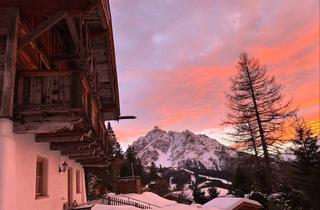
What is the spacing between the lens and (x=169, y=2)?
721 inches

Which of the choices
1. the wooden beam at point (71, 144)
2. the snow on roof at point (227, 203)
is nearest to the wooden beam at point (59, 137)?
the wooden beam at point (71, 144)

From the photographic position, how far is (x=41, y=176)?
1072 cm

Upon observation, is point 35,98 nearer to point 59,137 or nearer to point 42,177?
point 59,137

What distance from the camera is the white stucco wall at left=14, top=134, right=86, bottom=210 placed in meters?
8.38

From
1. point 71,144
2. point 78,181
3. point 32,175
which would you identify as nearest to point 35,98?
point 32,175

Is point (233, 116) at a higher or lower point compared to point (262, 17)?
lower

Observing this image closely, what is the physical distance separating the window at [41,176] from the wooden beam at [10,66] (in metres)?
4.63

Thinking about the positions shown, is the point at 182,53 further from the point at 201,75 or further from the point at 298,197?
the point at 298,197

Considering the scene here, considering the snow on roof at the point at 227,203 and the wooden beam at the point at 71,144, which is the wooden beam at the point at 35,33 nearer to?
the wooden beam at the point at 71,144

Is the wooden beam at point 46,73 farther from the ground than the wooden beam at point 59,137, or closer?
farther from the ground

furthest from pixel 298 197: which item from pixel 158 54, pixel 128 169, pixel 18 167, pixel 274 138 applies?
pixel 128 169

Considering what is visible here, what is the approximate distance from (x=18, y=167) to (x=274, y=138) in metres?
24.6

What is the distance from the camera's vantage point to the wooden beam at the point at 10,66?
614cm

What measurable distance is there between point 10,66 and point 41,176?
5.31 meters
